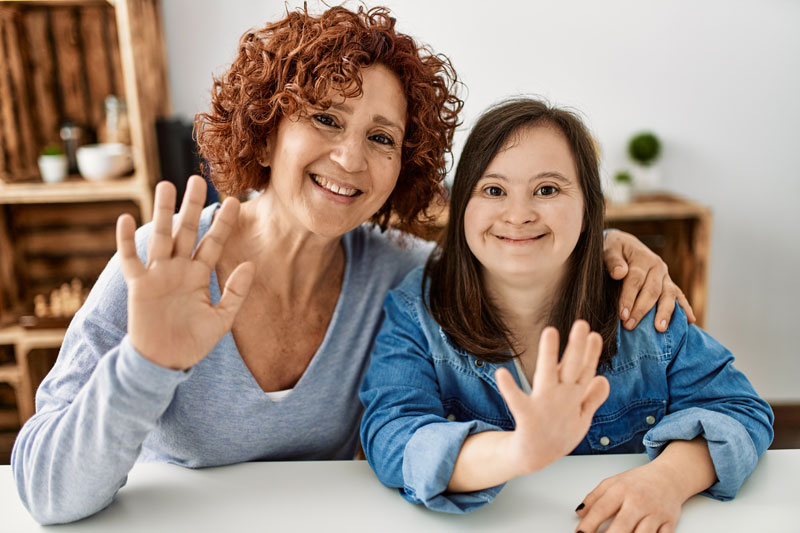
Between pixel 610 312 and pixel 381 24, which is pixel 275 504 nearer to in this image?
pixel 610 312

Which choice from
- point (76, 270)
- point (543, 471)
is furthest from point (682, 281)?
point (76, 270)

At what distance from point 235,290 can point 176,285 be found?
0.08m

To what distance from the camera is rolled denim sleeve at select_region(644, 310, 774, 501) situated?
39.7 inches

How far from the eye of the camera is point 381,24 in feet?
4.16

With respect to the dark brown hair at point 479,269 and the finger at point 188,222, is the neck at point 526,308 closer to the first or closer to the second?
the dark brown hair at point 479,269

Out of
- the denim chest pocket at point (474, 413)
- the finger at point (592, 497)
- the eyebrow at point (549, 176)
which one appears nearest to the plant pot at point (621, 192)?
the eyebrow at point (549, 176)

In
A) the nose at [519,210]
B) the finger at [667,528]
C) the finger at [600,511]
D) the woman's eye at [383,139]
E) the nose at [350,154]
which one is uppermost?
the woman's eye at [383,139]

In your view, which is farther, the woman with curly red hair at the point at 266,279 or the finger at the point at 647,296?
the finger at the point at 647,296

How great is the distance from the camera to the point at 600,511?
3.05 feet

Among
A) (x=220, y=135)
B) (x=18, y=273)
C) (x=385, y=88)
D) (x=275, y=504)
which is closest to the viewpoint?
(x=275, y=504)

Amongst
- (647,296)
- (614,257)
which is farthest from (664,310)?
(614,257)

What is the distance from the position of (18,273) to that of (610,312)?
261 centimetres

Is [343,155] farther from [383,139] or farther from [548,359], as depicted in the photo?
[548,359]

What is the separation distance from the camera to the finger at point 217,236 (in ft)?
3.07
